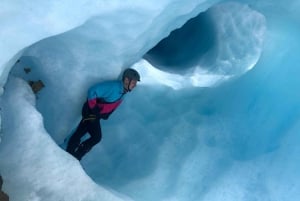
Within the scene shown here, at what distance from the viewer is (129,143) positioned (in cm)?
430

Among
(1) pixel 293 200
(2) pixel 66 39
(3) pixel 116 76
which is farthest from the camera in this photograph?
(1) pixel 293 200

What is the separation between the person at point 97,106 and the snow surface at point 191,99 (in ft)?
0.31

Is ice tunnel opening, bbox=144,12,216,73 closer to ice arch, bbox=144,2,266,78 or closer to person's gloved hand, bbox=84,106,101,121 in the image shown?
ice arch, bbox=144,2,266,78

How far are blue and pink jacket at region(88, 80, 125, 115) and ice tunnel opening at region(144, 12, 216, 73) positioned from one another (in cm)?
97

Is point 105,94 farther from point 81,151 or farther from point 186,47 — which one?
point 186,47

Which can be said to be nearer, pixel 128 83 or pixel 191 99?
pixel 128 83

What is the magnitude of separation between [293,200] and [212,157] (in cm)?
85

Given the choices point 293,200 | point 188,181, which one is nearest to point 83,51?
point 188,181

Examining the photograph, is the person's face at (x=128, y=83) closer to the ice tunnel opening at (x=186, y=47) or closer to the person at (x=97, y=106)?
the person at (x=97, y=106)

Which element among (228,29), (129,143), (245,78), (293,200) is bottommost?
(293,200)

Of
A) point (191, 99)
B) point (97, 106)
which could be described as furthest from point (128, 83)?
point (191, 99)

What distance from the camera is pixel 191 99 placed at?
14.9 feet

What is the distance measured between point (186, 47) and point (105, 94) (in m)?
1.72

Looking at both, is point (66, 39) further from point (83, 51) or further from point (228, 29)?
point (228, 29)
